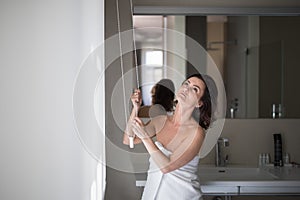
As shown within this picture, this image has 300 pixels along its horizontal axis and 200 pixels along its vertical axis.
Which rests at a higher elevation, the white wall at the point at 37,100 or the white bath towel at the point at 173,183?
the white wall at the point at 37,100

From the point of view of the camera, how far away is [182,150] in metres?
1.92

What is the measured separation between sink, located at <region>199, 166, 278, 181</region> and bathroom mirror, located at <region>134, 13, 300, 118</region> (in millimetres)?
365

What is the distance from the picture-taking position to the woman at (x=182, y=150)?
1.91m

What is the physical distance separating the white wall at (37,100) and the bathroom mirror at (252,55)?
177cm

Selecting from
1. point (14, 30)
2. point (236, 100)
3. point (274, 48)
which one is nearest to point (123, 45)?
point (236, 100)

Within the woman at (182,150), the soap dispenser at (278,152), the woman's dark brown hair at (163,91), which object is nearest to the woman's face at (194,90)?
the woman at (182,150)

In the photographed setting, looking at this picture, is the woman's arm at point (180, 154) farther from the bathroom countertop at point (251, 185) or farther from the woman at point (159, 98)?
the woman at point (159, 98)

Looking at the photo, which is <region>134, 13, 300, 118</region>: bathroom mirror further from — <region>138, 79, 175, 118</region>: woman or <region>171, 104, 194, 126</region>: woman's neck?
<region>171, 104, 194, 126</region>: woman's neck

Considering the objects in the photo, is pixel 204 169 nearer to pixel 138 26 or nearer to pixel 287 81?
pixel 287 81

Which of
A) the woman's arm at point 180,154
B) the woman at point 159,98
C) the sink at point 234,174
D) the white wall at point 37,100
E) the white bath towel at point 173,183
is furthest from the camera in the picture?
the woman at point 159,98

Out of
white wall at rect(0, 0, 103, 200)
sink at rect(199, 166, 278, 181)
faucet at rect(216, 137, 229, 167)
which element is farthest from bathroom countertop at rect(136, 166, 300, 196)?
white wall at rect(0, 0, 103, 200)

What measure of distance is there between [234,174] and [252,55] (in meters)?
0.80

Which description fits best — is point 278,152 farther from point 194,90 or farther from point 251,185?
point 194,90

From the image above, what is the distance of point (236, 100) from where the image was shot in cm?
280
